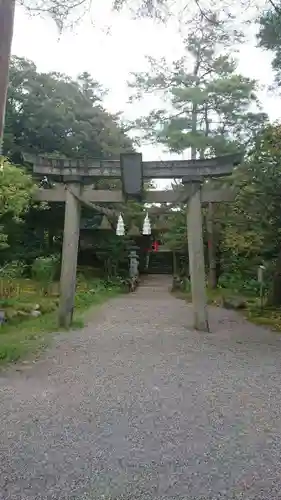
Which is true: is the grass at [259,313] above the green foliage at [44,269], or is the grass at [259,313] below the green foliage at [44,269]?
below

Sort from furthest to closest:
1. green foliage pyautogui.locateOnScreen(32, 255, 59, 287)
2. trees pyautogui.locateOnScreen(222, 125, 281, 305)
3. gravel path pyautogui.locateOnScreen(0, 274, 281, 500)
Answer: green foliage pyautogui.locateOnScreen(32, 255, 59, 287) < trees pyautogui.locateOnScreen(222, 125, 281, 305) < gravel path pyautogui.locateOnScreen(0, 274, 281, 500)

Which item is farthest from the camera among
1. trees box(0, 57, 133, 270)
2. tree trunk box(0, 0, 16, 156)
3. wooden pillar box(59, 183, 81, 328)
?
trees box(0, 57, 133, 270)

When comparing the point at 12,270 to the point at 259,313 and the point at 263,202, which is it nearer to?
the point at 259,313

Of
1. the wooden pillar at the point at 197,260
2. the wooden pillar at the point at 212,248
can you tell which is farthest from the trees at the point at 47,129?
the wooden pillar at the point at 197,260

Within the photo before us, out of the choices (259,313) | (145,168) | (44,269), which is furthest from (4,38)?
(44,269)

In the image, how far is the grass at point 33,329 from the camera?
5.55m

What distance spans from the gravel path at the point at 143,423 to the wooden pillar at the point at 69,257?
3.97ft

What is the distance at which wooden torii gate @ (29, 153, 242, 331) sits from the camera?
23.8 feet

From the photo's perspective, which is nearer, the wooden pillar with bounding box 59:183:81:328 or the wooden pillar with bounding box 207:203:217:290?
the wooden pillar with bounding box 59:183:81:328

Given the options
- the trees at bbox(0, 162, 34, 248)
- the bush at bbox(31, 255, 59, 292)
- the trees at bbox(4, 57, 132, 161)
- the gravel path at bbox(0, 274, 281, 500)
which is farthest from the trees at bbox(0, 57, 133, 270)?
the gravel path at bbox(0, 274, 281, 500)

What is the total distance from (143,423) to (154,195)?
4.87 meters

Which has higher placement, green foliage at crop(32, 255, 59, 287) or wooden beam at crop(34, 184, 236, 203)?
wooden beam at crop(34, 184, 236, 203)

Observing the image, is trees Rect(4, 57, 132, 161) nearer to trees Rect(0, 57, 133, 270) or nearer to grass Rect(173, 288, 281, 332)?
trees Rect(0, 57, 133, 270)

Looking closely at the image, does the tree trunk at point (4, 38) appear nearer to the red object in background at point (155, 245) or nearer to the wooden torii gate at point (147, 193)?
the wooden torii gate at point (147, 193)
